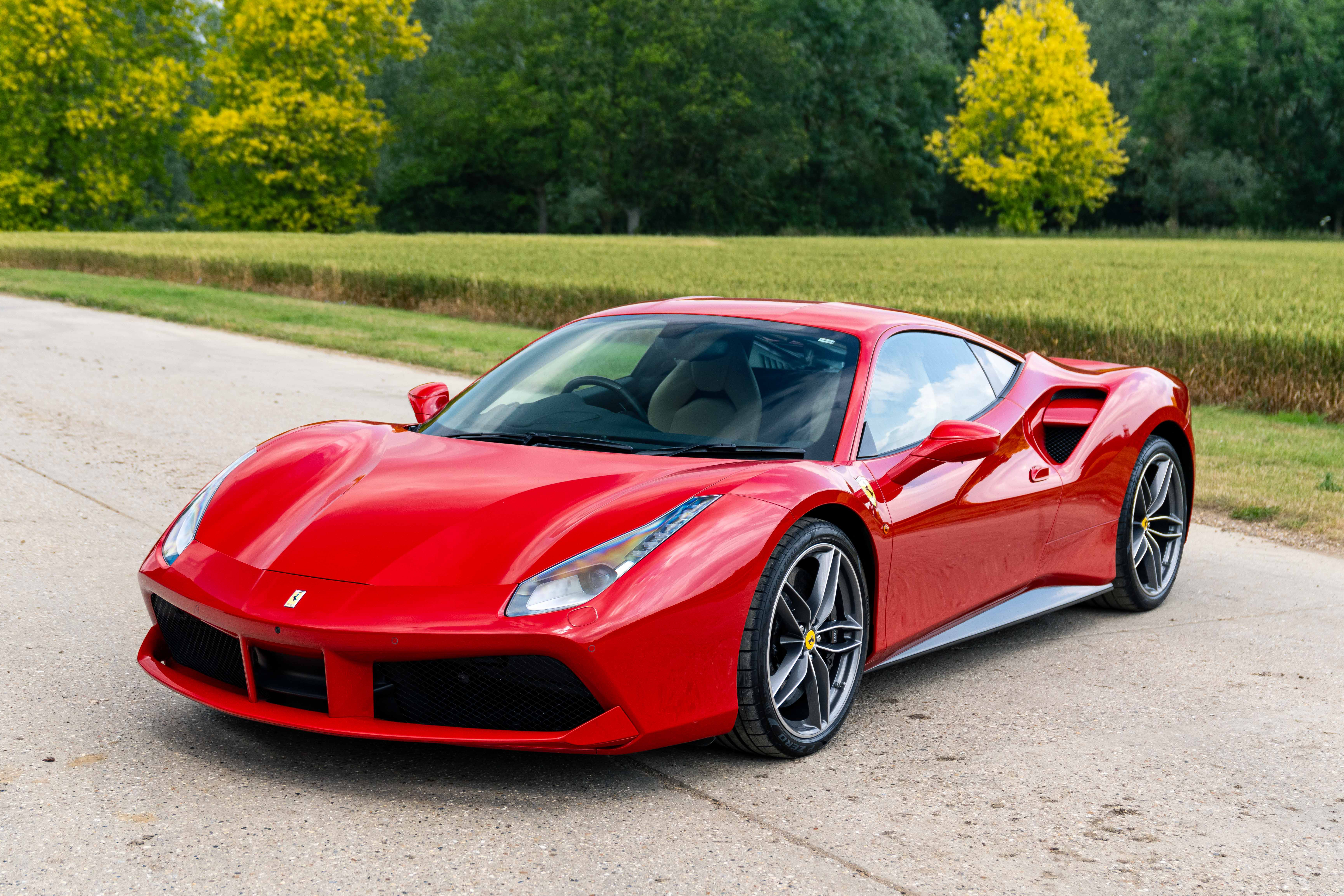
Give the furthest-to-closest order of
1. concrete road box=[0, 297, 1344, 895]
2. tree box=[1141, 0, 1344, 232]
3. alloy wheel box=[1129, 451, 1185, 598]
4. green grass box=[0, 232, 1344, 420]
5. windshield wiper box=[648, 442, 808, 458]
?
1. tree box=[1141, 0, 1344, 232]
2. green grass box=[0, 232, 1344, 420]
3. alloy wheel box=[1129, 451, 1185, 598]
4. windshield wiper box=[648, 442, 808, 458]
5. concrete road box=[0, 297, 1344, 895]

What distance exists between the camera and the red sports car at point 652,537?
10.6ft

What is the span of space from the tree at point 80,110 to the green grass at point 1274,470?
204 ft

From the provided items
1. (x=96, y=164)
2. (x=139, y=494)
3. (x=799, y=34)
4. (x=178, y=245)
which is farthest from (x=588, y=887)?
(x=799, y=34)


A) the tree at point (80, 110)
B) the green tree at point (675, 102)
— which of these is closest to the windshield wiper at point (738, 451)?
the tree at point (80, 110)

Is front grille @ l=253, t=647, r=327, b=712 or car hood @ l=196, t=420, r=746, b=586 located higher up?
car hood @ l=196, t=420, r=746, b=586

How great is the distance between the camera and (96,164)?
64.8m

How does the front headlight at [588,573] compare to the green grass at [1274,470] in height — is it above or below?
above

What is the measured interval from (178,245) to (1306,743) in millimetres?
31986

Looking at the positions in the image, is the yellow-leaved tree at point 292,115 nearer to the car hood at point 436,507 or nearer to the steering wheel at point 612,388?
the steering wheel at point 612,388

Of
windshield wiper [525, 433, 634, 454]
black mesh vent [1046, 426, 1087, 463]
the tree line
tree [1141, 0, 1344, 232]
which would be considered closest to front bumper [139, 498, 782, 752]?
windshield wiper [525, 433, 634, 454]

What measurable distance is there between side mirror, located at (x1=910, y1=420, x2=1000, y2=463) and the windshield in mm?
300

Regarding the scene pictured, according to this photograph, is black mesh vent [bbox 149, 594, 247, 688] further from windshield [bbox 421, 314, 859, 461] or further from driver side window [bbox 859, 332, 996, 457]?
driver side window [bbox 859, 332, 996, 457]

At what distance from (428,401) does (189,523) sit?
1185 millimetres

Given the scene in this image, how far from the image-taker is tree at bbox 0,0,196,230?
6147cm
